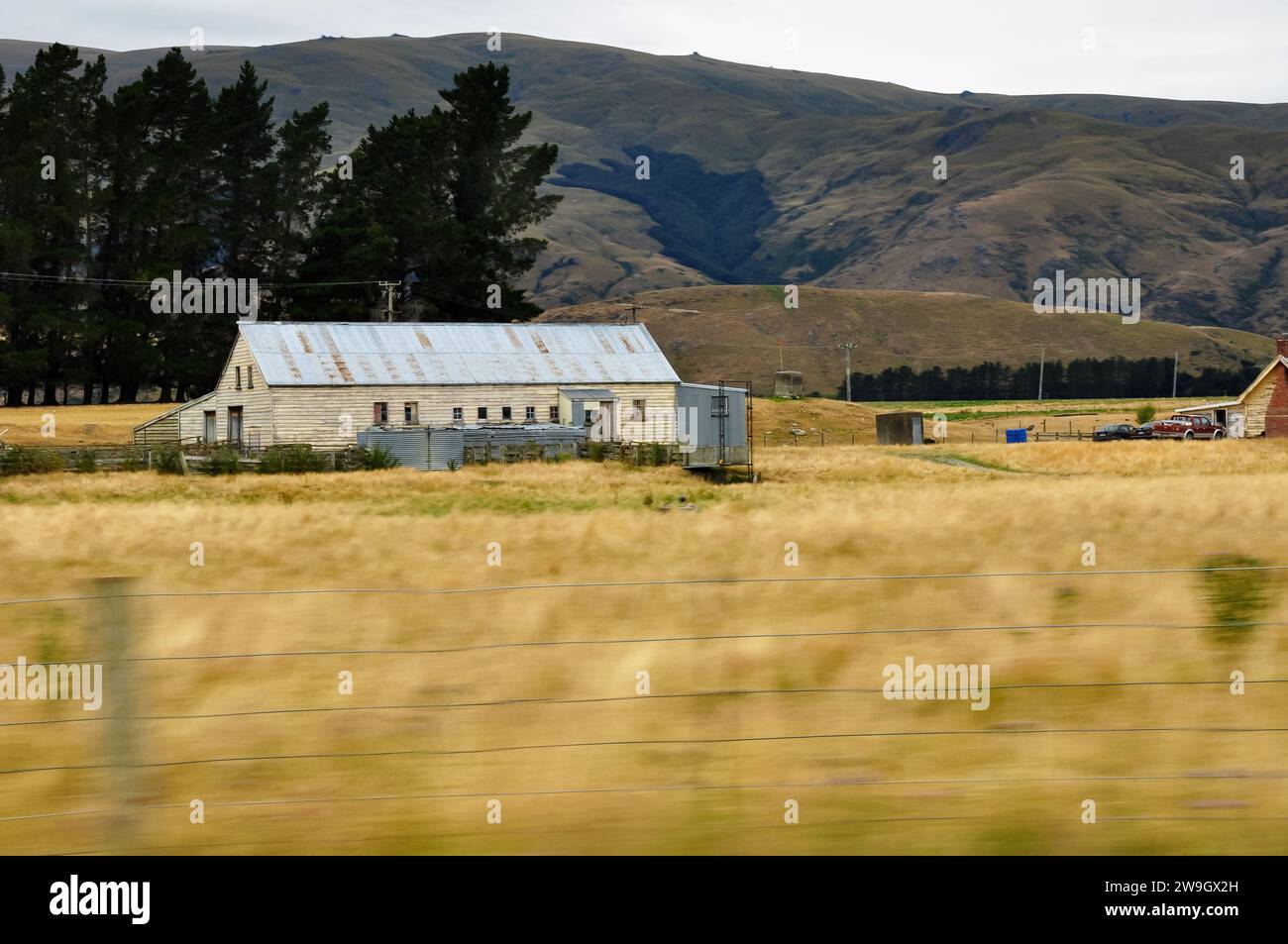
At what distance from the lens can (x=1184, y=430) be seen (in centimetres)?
8112

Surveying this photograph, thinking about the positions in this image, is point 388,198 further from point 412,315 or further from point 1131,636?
point 1131,636

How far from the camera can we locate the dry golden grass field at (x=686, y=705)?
7734mm

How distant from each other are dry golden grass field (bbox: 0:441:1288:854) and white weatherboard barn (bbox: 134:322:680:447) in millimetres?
46074

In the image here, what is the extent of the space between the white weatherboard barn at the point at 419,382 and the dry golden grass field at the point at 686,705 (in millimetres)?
46074

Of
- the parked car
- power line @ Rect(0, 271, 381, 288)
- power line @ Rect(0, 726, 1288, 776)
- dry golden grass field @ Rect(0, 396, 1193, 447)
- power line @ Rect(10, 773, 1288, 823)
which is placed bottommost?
power line @ Rect(10, 773, 1288, 823)

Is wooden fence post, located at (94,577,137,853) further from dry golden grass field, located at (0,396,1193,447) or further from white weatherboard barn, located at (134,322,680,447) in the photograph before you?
white weatherboard barn, located at (134,322,680,447)

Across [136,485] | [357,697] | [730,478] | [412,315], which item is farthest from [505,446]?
[357,697]

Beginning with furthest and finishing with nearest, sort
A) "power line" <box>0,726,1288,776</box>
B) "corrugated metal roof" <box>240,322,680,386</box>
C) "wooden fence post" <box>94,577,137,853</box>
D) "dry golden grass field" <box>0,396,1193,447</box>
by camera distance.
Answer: "dry golden grass field" <box>0,396,1193,447</box> → "corrugated metal roof" <box>240,322,680,386</box> → "power line" <box>0,726,1288,776</box> → "wooden fence post" <box>94,577,137,853</box>

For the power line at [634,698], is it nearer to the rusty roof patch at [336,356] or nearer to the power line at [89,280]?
the rusty roof patch at [336,356]

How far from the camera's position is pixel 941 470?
5347 cm

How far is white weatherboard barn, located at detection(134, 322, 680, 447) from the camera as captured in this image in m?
61.3

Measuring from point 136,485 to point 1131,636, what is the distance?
39.8 m


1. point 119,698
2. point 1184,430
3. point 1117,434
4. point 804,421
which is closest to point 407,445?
point 1117,434

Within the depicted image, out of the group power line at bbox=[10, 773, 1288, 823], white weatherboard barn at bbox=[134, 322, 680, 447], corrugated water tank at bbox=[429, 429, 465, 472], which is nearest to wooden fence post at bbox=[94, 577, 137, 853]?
power line at bbox=[10, 773, 1288, 823]
